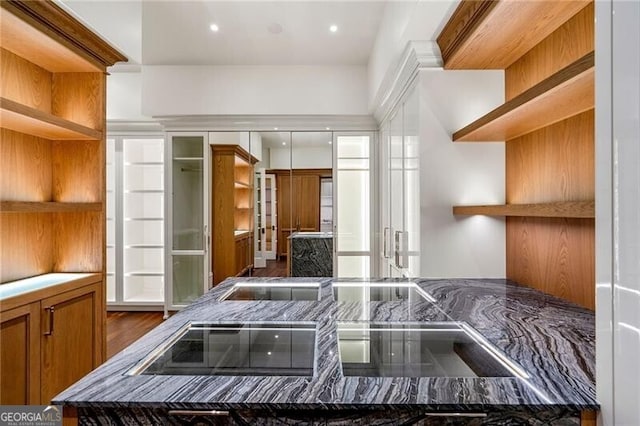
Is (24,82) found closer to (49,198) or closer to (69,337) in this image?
(49,198)

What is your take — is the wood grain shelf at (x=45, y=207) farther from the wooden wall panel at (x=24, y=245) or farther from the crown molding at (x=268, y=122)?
the crown molding at (x=268, y=122)

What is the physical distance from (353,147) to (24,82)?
3.16m

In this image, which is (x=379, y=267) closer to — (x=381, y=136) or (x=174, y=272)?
(x=381, y=136)

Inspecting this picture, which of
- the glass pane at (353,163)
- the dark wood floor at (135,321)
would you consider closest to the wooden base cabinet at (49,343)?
the dark wood floor at (135,321)

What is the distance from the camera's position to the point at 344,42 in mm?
3646

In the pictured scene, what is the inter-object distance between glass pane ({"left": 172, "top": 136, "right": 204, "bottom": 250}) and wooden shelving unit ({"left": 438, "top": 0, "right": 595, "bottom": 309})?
3.26m

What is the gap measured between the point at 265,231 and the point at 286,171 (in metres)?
0.79

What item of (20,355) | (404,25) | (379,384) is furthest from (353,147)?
(379,384)

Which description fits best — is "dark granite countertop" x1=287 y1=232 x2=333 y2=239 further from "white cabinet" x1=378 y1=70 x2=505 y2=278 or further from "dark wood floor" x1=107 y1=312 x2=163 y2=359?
"white cabinet" x1=378 y1=70 x2=505 y2=278

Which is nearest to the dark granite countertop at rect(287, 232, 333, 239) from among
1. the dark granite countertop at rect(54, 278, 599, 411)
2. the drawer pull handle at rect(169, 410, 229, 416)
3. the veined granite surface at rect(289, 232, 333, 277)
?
the veined granite surface at rect(289, 232, 333, 277)

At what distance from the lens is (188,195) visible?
463 cm

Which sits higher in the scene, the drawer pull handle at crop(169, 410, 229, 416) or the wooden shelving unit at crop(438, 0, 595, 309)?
the wooden shelving unit at crop(438, 0, 595, 309)

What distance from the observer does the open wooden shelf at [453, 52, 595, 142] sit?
1232 millimetres

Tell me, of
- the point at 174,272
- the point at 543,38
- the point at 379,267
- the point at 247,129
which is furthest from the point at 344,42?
the point at 174,272
